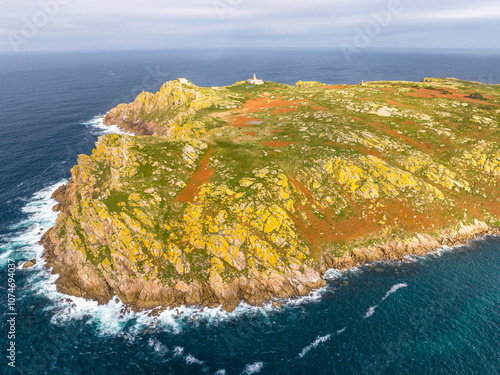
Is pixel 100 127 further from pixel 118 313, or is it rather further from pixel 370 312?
pixel 370 312

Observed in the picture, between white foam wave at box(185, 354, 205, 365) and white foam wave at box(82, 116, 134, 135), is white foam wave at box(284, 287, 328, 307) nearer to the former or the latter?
white foam wave at box(185, 354, 205, 365)

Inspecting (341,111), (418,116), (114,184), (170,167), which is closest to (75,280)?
(114,184)

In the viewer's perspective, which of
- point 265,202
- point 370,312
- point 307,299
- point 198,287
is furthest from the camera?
point 265,202

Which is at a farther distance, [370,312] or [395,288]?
[395,288]

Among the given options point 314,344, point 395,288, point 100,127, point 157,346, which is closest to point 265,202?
point 314,344

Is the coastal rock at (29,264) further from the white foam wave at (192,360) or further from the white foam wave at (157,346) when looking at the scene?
the white foam wave at (192,360)

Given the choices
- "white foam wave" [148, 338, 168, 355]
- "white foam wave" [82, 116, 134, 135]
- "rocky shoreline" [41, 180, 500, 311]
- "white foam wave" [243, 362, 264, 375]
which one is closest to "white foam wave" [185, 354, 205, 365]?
"white foam wave" [148, 338, 168, 355]

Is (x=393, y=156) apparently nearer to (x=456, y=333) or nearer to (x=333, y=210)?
(x=333, y=210)
